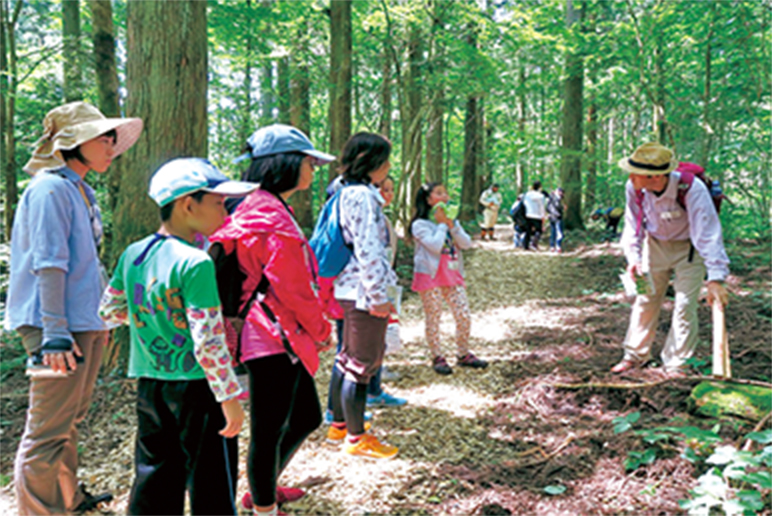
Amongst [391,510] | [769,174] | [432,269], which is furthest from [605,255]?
[391,510]

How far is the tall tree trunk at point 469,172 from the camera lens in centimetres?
1730

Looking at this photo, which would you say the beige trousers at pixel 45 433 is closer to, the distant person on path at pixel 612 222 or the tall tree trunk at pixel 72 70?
the tall tree trunk at pixel 72 70

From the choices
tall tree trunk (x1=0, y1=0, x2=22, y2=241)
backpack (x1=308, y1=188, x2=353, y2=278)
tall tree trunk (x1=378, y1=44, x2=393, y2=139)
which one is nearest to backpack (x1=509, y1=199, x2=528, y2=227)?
tall tree trunk (x1=378, y1=44, x2=393, y2=139)

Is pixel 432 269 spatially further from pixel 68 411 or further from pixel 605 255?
pixel 605 255

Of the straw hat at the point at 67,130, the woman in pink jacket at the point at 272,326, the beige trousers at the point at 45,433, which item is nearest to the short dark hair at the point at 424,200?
the woman in pink jacket at the point at 272,326

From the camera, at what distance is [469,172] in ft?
56.9

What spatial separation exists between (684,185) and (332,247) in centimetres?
313

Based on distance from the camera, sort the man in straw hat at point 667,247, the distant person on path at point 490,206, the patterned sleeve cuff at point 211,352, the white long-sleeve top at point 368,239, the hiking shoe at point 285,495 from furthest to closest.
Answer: the distant person on path at point 490,206, the man in straw hat at point 667,247, the white long-sleeve top at point 368,239, the hiking shoe at point 285,495, the patterned sleeve cuff at point 211,352

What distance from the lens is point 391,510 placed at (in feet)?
9.82

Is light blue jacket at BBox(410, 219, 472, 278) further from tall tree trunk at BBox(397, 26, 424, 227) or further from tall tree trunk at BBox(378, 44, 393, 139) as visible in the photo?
tall tree trunk at BBox(378, 44, 393, 139)

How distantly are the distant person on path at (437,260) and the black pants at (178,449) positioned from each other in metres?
3.22

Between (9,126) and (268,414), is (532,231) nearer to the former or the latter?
(9,126)


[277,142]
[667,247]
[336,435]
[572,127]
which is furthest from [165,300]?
[572,127]

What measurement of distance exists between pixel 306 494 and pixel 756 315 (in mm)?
5730
